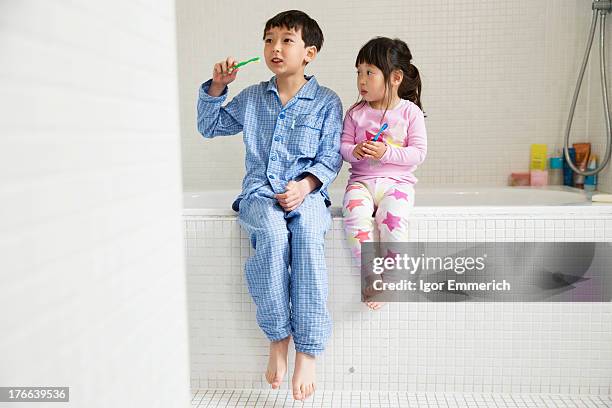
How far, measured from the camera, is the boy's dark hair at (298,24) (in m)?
1.57

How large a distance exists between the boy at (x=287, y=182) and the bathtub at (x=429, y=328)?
0.10 m

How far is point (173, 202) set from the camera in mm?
306

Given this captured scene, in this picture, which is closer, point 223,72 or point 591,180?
point 223,72

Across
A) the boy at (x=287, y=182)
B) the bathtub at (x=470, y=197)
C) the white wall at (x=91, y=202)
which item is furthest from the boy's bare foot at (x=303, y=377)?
the white wall at (x=91, y=202)

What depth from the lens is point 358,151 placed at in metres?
1.54

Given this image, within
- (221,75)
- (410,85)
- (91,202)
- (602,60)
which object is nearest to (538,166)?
(602,60)

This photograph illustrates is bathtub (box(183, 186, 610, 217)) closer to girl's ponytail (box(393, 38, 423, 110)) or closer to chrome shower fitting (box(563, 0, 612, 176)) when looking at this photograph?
chrome shower fitting (box(563, 0, 612, 176))

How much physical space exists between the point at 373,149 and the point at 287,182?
224 millimetres

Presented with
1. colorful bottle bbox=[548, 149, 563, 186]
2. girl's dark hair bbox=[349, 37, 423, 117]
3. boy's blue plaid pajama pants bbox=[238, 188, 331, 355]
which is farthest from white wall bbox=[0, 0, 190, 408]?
colorful bottle bbox=[548, 149, 563, 186]

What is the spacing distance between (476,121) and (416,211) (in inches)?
47.4

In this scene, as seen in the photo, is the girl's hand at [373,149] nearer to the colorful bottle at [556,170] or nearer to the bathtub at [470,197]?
Result: the bathtub at [470,197]

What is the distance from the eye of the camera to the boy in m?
1.44

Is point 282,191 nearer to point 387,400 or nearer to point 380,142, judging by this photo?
point 380,142

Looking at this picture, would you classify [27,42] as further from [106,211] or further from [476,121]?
[476,121]
